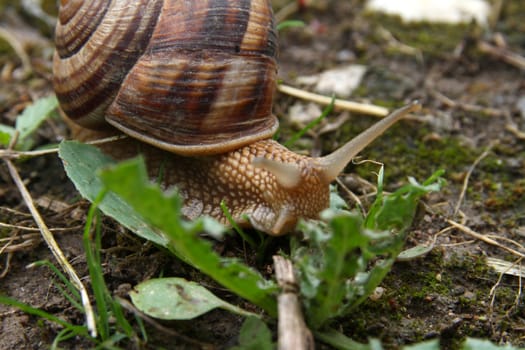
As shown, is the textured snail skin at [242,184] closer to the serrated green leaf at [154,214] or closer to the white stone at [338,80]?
the serrated green leaf at [154,214]

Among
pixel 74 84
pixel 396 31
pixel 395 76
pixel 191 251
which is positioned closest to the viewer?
pixel 191 251

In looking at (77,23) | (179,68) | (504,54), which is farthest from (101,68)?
(504,54)

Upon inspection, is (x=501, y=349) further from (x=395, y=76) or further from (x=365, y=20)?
(x=365, y=20)

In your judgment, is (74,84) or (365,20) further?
(365,20)

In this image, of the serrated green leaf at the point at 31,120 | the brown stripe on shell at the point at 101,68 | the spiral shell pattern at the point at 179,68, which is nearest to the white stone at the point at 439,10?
the spiral shell pattern at the point at 179,68

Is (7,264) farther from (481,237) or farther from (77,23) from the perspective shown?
(481,237)

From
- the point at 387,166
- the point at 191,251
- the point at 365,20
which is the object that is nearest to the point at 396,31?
the point at 365,20
